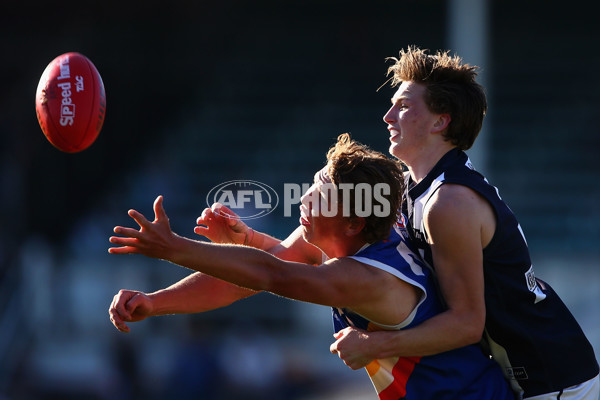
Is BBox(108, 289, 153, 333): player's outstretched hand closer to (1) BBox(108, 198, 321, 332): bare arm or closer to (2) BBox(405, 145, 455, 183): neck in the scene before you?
(1) BBox(108, 198, 321, 332): bare arm

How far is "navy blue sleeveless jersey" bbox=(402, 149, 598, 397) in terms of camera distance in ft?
10.4

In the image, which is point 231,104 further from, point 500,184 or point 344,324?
point 344,324

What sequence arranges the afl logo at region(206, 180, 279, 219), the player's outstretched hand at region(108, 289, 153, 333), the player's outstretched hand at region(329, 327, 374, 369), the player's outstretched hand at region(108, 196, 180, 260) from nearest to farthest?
the player's outstretched hand at region(108, 196, 180, 260) < the player's outstretched hand at region(329, 327, 374, 369) < the player's outstretched hand at region(108, 289, 153, 333) < the afl logo at region(206, 180, 279, 219)

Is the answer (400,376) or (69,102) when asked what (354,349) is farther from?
(69,102)

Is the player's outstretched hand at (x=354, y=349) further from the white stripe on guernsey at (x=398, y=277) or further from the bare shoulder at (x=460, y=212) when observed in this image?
the bare shoulder at (x=460, y=212)

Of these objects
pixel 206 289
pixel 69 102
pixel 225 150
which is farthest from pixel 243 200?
pixel 225 150

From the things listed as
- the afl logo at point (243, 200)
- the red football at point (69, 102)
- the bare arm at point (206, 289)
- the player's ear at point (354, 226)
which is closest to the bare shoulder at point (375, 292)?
the player's ear at point (354, 226)

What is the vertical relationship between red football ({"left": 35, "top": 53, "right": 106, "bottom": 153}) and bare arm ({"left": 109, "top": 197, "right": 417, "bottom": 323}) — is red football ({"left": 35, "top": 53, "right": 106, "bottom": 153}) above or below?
above

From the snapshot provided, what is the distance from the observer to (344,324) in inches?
130

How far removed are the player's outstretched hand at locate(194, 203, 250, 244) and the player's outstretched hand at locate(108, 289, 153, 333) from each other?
1.12ft

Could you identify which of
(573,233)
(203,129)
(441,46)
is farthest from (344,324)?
(441,46)

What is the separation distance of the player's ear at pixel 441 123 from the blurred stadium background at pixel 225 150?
5.32 metres

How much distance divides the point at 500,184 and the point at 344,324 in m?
8.48

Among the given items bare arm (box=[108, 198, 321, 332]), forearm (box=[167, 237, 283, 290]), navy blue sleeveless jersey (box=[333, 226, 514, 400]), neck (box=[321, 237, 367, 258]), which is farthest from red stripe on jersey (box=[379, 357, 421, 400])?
forearm (box=[167, 237, 283, 290])
